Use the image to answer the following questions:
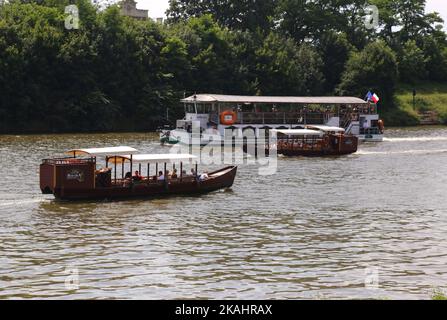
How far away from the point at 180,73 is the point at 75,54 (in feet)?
53.8

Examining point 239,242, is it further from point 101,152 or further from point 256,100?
point 256,100

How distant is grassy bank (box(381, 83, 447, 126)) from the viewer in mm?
116969

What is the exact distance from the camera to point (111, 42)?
100625 millimetres

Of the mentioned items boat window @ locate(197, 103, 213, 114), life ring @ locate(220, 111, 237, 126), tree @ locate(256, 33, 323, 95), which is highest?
tree @ locate(256, 33, 323, 95)

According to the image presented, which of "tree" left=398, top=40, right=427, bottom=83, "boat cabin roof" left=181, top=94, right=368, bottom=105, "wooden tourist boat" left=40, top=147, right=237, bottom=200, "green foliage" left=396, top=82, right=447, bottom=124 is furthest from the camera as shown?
"tree" left=398, top=40, right=427, bottom=83

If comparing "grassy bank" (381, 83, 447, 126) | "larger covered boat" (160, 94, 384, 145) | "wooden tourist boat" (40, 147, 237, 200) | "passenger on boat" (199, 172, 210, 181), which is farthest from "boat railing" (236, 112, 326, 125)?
"wooden tourist boat" (40, 147, 237, 200)

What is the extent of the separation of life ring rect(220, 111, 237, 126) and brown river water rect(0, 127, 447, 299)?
2888 cm

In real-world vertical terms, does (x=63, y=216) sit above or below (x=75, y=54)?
below

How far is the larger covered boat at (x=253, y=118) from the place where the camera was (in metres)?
79.5

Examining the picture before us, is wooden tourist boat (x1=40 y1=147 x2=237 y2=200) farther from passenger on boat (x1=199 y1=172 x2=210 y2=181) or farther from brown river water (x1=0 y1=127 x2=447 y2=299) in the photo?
brown river water (x1=0 y1=127 x2=447 y2=299)

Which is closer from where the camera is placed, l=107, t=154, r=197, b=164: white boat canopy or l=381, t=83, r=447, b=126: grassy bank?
l=107, t=154, r=197, b=164: white boat canopy

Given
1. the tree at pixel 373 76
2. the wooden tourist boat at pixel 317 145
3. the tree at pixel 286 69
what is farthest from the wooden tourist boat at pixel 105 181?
the tree at pixel 373 76
